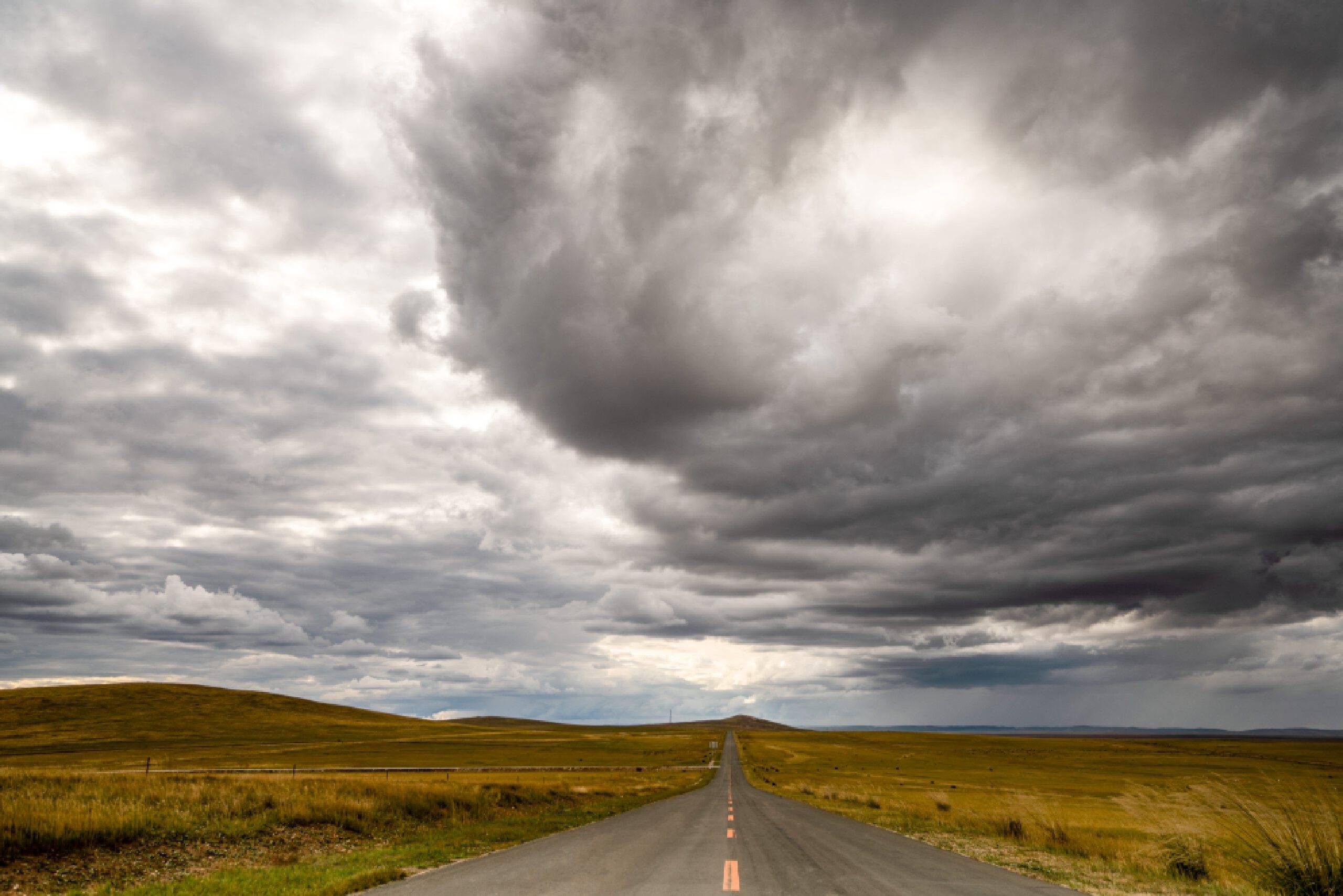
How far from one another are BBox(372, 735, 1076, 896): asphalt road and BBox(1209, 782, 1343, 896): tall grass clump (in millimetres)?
3167

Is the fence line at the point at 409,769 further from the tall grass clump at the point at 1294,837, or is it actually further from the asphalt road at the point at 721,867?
the tall grass clump at the point at 1294,837

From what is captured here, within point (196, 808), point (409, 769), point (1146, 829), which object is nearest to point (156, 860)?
point (196, 808)

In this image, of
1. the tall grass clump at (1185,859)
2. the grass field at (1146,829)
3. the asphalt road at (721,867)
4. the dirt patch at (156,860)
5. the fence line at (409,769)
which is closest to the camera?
the grass field at (1146,829)

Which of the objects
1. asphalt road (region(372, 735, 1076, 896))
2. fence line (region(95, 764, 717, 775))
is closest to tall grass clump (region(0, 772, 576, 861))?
asphalt road (region(372, 735, 1076, 896))

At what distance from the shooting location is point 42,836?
15.8 metres

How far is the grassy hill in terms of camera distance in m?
103

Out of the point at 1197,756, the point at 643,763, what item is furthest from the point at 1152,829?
the point at 1197,756

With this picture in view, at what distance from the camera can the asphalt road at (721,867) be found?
39.2 feet

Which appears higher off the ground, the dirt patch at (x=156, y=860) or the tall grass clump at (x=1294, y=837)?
the tall grass clump at (x=1294, y=837)

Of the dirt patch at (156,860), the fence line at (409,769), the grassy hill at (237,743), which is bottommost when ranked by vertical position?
the grassy hill at (237,743)

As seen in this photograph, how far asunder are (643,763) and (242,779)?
88.0 metres

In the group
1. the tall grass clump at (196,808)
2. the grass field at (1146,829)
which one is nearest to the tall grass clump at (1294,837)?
the grass field at (1146,829)

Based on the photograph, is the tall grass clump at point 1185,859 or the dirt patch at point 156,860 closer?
the dirt patch at point 156,860

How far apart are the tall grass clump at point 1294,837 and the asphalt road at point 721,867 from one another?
3.17m
